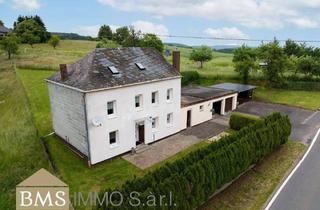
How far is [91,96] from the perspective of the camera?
18359mm

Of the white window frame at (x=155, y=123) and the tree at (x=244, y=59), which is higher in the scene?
the tree at (x=244, y=59)

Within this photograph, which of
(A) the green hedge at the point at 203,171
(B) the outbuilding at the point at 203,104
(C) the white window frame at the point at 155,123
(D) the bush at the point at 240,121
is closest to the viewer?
(A) the green hedge at the point at 203,171

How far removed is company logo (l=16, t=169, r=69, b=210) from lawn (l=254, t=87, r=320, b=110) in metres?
30.9

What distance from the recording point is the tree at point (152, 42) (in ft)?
174

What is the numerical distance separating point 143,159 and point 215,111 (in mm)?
14533

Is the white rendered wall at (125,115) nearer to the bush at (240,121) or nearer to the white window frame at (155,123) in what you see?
the white window frame at (155,123)

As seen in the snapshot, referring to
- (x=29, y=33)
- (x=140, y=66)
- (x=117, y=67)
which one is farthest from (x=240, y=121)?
(x=29, y=33)

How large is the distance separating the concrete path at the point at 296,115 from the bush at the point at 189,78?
1131 cm

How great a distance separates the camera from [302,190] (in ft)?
53.5

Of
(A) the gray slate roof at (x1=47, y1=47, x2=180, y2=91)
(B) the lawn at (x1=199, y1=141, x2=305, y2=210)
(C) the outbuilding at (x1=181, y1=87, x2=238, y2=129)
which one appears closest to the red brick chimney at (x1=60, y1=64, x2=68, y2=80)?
(A) the gray slate roof at (x1=47, y1=47, x2=180, y2=91)

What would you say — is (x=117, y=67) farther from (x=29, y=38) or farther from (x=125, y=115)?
(x=29, y=38)

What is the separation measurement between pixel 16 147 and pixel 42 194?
1082 centimetres

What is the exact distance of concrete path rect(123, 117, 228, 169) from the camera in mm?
20766

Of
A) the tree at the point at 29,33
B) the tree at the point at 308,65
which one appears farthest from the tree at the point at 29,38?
the tree at the point at 308,65
